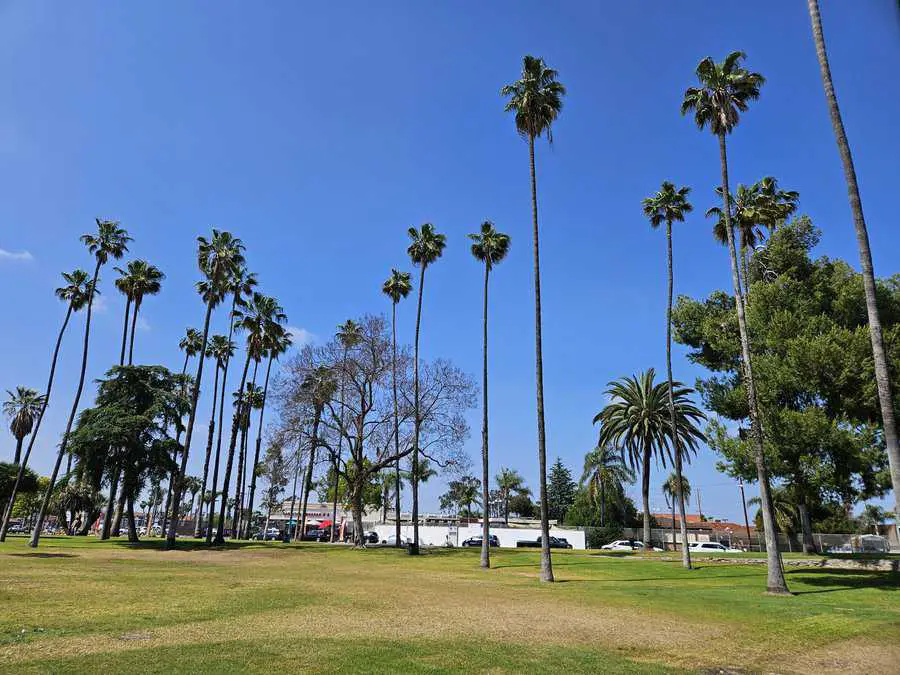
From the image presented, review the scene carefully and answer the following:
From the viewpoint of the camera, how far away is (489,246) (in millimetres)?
40375

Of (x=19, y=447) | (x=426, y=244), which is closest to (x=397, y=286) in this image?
(x=426, y=244)

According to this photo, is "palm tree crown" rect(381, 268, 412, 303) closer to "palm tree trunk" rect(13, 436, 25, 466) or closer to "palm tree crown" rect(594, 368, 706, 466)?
"palm tree crown" rect(594, 368, 706, 466)

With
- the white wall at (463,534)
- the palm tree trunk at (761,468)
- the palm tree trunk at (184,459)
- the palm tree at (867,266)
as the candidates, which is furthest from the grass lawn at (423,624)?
the white wall at (463,534)

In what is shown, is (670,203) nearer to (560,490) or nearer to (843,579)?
(843,579)

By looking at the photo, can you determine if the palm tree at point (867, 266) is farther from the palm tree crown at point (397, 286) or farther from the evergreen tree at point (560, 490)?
the evergreen tree at point (560, 490)

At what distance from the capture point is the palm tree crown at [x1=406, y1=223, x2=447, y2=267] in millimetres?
47281

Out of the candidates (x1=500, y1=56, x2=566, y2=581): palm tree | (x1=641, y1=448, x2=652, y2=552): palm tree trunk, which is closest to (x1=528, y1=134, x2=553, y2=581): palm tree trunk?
(x1=500, y1=56, x2=566, y2=581): palm tree

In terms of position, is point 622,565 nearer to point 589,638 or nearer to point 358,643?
point 589,638

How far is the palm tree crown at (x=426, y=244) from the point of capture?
4728 cm

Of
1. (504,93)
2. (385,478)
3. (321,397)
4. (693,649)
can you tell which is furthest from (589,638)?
(385,478)

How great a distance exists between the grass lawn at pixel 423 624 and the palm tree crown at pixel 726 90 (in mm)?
20716

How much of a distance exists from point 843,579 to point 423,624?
74.4 feet

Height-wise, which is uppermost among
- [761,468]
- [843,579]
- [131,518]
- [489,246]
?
[489,246]

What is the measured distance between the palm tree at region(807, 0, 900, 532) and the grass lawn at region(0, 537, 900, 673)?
15.2 ft
